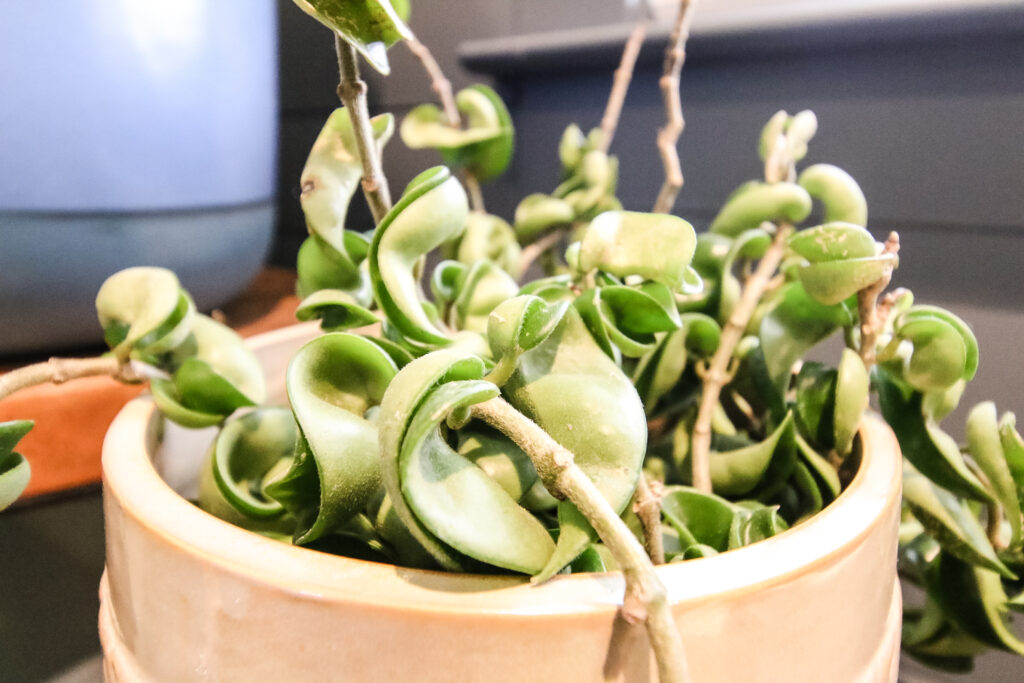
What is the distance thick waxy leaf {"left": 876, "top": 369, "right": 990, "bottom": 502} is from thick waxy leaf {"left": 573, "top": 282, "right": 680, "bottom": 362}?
0.11 metres

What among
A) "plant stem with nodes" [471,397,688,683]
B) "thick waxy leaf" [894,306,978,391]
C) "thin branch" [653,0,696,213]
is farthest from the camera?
"thin branch" [653,0,696,213]

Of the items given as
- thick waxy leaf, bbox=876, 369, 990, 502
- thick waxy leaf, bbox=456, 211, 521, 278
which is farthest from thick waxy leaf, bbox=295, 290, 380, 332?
thick waxy leaf, bbox=876, 369, 990, 502

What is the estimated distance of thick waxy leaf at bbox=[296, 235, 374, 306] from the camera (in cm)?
28

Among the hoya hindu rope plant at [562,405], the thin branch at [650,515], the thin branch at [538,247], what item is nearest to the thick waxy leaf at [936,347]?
the hoya hindu rope plant at [562,405]

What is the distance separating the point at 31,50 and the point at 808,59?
0.48 metres

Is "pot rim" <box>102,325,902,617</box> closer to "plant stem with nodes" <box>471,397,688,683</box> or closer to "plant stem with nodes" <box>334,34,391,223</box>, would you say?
"plant stem with nodes" <box>471,397,688,683</box>

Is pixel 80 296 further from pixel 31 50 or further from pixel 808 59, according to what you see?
pixel 808 59

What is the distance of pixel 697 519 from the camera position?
24 centimetres

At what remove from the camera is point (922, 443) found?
0.89 ft

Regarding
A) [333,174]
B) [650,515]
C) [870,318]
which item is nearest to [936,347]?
[870,318]

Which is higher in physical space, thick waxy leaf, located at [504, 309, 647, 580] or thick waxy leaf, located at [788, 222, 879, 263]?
thick waxy leaf, located at [788, 222, 879, 263]

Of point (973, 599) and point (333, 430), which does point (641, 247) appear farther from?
point (973, 599)

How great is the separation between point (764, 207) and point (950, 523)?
15cm

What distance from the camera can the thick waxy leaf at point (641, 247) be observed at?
215 millimetres
